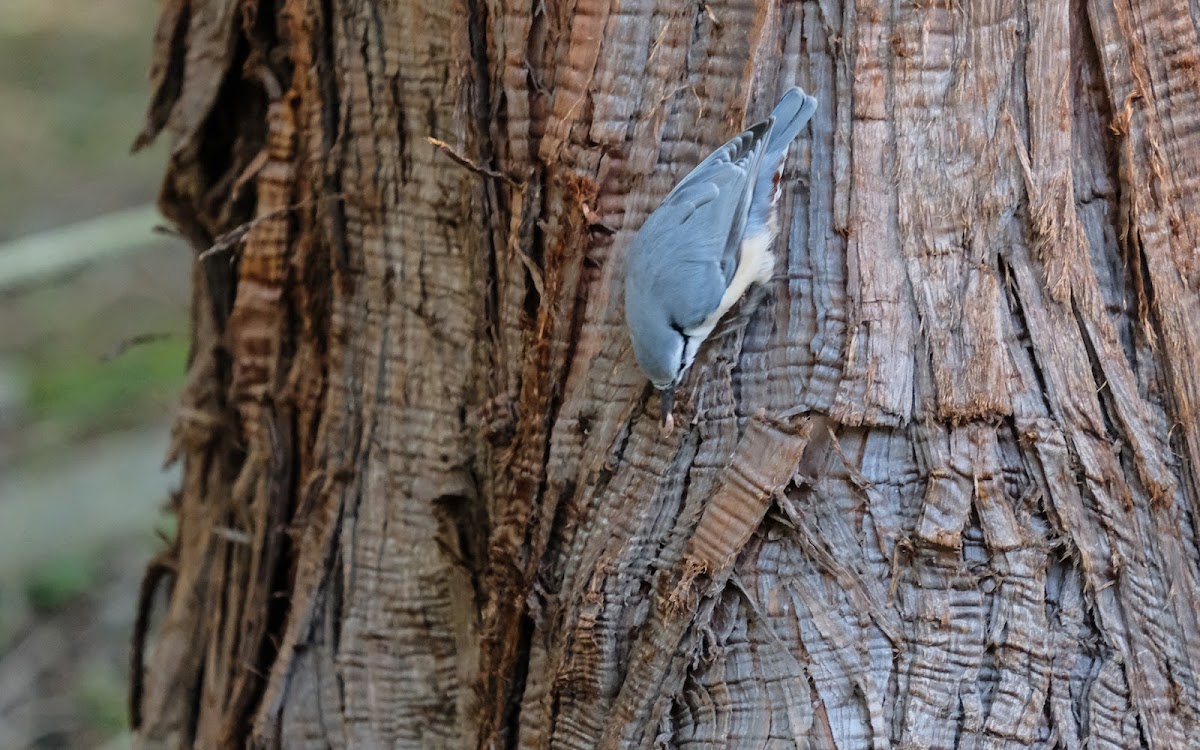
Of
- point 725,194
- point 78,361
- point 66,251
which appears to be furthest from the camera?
point 78,361

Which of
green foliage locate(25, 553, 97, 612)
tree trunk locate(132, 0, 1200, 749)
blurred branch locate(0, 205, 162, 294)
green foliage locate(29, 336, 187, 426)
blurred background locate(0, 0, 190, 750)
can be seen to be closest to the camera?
tree trunk locate(132, 0, 1200, 749)

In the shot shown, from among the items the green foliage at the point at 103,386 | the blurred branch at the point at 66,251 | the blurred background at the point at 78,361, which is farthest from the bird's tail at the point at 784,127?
the green foliage at the point at 103,386

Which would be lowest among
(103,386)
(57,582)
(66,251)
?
(57,582)

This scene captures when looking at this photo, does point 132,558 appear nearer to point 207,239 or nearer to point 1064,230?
point 207,239

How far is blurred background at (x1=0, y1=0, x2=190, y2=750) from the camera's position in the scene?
4344 millimetres

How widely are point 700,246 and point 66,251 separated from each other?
2.65m

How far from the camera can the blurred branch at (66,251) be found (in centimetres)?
344

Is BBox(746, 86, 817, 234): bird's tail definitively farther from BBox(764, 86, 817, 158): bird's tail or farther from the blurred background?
the blurred background

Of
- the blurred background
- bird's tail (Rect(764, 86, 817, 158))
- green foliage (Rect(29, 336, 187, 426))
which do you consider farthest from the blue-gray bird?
green foliage (Rect(29, 336, 187, 426))

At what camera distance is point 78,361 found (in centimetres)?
664

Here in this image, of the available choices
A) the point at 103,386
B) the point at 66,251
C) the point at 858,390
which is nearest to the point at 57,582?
the point at 103,386

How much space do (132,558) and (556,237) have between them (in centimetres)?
424

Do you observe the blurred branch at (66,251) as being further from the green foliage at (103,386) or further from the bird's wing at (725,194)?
the green foliage at (103,386)

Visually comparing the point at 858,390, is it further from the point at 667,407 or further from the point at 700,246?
the point at 700,246
